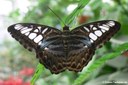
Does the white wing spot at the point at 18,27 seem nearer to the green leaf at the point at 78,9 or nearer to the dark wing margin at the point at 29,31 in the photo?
the dark wing margin at the point at 29,31

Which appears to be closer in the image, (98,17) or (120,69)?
(120,69)

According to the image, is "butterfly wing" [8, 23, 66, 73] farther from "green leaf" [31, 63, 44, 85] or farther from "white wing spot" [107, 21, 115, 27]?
"white wing spot" [107, 21, 115, 27]

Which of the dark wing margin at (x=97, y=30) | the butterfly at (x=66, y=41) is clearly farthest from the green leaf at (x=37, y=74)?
the dark wing margin at (x=97, y=30)

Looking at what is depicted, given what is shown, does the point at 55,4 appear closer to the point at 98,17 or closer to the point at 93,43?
the point at 98,17

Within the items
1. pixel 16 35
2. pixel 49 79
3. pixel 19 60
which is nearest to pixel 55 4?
pixel 49 79

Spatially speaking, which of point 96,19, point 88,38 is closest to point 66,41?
point 88,38

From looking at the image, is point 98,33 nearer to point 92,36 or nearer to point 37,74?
point 92,36
